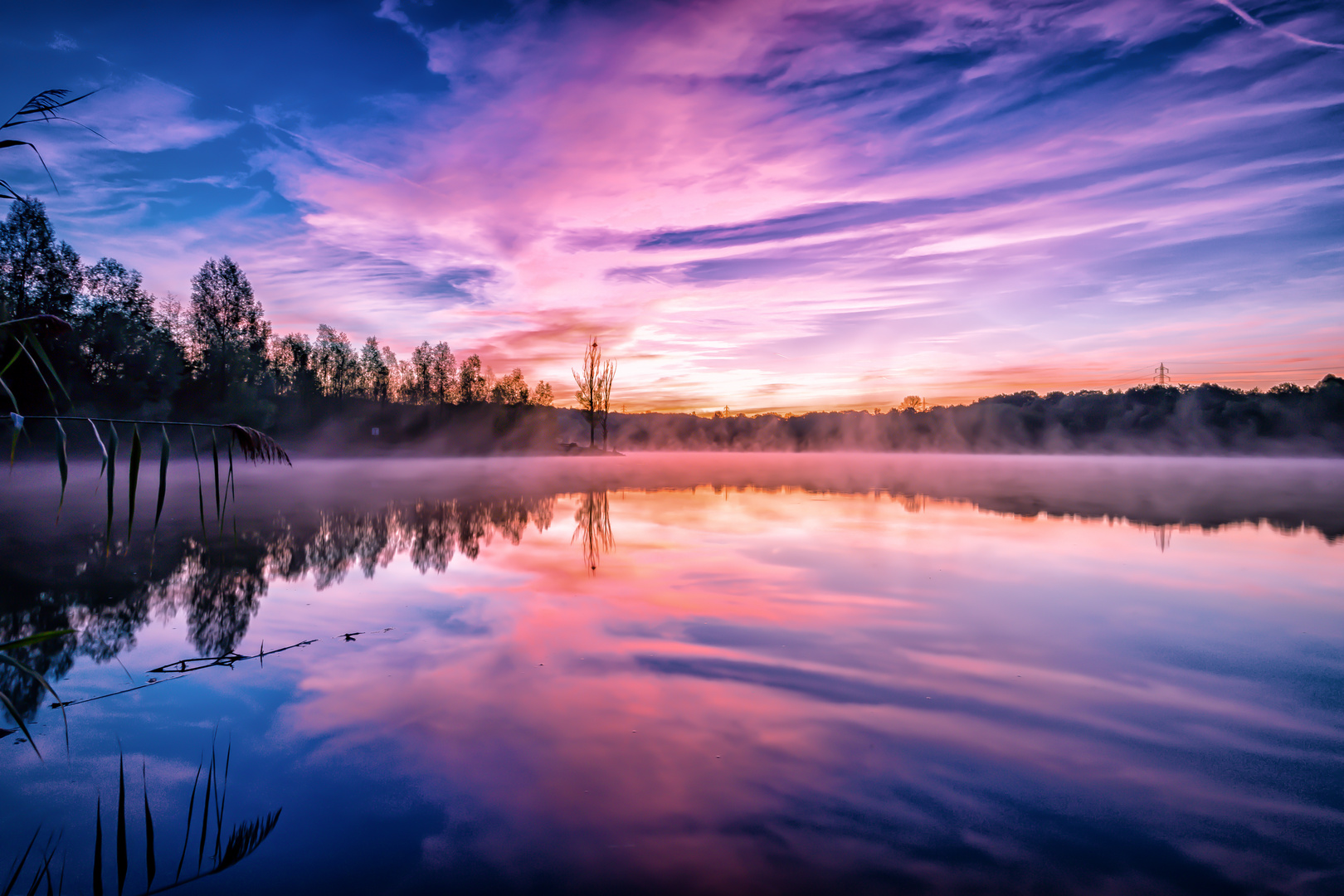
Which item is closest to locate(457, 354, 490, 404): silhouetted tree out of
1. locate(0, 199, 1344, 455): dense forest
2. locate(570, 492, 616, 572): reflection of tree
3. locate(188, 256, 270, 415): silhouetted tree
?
locate(0, 199, 1344, 455): dense forest

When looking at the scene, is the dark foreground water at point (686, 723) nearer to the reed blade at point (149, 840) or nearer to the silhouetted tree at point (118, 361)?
the reed blade at point (149, 840)

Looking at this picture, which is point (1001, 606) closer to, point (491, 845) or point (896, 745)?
point (896, 745)

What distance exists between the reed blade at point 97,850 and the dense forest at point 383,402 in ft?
7.95

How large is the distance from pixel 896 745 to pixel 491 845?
2528mm

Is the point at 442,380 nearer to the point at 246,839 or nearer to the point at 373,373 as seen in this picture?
the point at 373,373

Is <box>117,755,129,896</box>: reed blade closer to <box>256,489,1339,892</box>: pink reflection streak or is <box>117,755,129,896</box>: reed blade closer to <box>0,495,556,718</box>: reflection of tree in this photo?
<box>256,489,1339,892</box>: pink reflection streak

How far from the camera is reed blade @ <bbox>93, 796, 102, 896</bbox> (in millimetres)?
2795

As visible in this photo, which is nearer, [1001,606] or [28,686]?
[28,686]

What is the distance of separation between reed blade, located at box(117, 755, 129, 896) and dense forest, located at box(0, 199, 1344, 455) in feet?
7.87

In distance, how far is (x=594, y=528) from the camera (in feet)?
41.9

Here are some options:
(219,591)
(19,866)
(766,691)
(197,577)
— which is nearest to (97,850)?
(19,866)

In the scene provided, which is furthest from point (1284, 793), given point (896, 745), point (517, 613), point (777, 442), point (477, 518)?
point (777, 442)

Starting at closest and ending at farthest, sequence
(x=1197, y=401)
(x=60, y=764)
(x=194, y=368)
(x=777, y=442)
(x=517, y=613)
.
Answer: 1. (x=60, y=764)
2. (x=517, y=613)
3. (x=194, y=368)
4. (x=1197, y=401)
5. (x=777, y=442)

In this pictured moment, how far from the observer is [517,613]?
678cm
